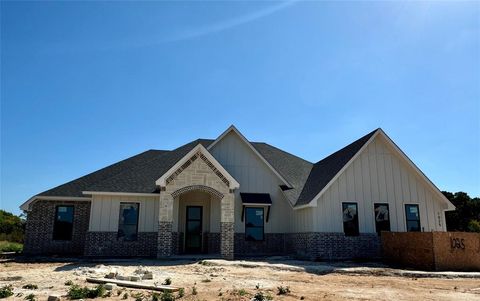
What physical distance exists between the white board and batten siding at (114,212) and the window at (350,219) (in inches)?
372

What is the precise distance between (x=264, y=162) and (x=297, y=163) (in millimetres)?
4691

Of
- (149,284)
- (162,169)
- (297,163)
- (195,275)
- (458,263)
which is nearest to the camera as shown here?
(149,284)

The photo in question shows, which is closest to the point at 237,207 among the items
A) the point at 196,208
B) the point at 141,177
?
the point at 196,208

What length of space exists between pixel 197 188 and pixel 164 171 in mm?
3785

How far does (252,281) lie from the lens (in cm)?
1216

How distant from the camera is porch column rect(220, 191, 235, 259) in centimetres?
1829

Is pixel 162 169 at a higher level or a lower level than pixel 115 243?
higher

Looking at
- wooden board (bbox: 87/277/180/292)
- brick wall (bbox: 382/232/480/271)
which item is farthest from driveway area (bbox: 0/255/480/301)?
brick wall (bbox: 382/232/480/271)

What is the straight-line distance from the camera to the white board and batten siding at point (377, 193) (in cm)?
1922

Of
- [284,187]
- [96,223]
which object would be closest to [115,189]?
[96,223]

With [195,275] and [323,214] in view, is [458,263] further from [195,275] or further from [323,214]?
[195,275]

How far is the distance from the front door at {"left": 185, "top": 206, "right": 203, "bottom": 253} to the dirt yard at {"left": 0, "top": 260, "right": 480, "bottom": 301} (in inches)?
162

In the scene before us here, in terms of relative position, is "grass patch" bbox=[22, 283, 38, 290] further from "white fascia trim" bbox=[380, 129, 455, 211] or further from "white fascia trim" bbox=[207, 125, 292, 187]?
"white fascia trim" bbox=[380, 129, 455, 211]

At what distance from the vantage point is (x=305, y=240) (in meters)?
19.4
